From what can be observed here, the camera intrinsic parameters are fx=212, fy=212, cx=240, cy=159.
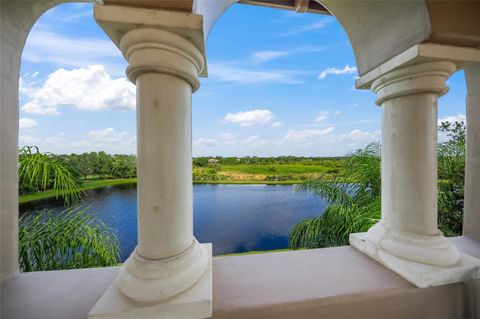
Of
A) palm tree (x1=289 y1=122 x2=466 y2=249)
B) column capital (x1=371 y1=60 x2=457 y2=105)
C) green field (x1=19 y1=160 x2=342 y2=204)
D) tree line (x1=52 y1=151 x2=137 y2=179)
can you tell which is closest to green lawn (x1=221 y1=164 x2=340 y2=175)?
green field (x1=19 y1=160 x2=342 y2=204)

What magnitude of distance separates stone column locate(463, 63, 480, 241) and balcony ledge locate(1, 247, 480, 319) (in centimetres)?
96

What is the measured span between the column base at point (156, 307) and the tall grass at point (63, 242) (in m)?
1.15

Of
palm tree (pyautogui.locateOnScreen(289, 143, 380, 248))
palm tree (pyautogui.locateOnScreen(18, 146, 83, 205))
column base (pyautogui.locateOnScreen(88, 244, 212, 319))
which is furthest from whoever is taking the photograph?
palm tree (pyautogui.locateOnScreen(289, 143, 380, 248))

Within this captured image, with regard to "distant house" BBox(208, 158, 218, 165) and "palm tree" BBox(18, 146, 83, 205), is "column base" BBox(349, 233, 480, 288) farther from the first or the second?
"distant house" BBox(208, 158, 218, 165)

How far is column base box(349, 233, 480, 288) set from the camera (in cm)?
123

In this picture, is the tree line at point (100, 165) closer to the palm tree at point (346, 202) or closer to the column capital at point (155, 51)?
the column capital at point (155, 51)

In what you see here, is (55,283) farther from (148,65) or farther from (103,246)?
(148,65)

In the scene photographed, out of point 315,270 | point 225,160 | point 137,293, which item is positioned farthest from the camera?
point 225,160

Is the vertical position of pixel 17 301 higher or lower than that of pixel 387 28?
lower

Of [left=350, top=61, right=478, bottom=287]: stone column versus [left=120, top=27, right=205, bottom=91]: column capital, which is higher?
[left=120, top=27, right=205, bottom=91]: column capital

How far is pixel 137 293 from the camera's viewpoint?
3.22ft

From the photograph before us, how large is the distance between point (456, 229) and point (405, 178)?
2847 millimetres

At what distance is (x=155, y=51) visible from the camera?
3.28 feet

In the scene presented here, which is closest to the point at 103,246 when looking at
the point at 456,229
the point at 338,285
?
the point at 338,285
